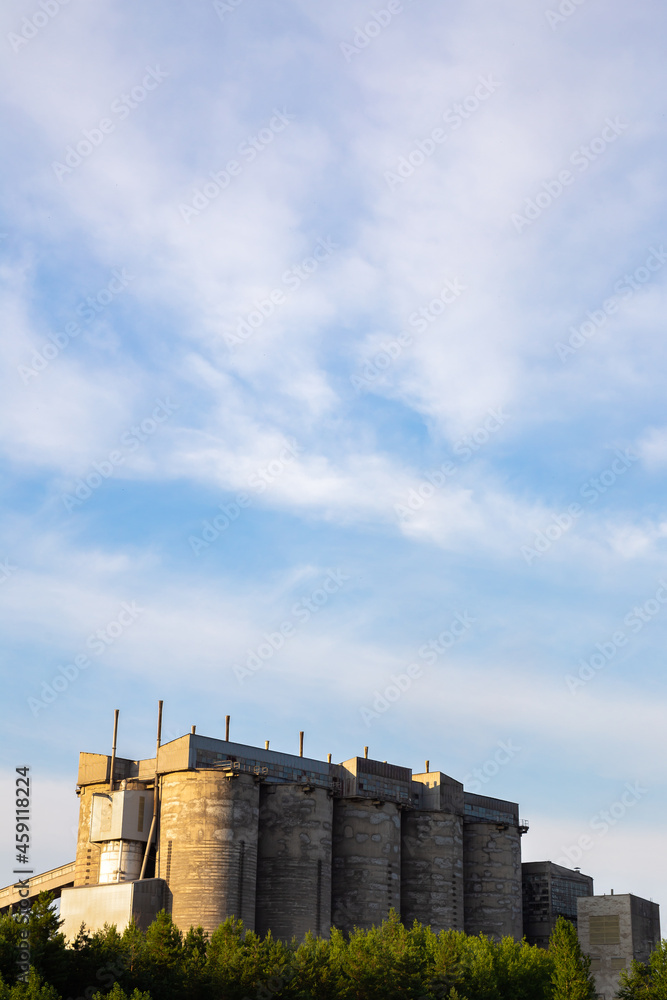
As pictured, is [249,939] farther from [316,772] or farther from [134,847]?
[316,772]

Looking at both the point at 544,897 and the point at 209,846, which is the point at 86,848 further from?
the point at 544,897

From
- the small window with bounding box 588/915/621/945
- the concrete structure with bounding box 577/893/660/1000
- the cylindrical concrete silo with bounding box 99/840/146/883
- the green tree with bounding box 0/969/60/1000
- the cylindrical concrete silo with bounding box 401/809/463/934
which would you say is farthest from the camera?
the cylindrical concrete silo with bounding box 401/809/463/934

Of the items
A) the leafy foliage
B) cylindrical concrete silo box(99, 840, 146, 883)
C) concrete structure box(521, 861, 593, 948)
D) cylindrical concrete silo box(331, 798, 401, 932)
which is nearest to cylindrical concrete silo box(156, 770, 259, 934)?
cylindrical concrete silo box(99, 840, 146, 883)

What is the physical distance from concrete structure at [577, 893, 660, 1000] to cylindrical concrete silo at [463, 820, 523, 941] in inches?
481

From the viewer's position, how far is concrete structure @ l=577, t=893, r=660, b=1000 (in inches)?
3196

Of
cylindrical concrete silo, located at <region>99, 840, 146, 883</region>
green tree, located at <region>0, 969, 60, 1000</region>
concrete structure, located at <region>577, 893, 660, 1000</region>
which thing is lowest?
green tree, located at <region>0, 969, 60, 1000</region>

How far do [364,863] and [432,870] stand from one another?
27.3 feet

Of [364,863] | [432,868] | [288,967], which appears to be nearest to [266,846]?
[364,863]

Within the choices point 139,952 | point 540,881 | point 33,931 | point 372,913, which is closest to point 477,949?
point 372,913

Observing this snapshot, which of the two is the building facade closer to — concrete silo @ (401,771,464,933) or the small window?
concrete silo @ (401,771,464,933)

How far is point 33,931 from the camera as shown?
54250 mm

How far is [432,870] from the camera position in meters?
92.2

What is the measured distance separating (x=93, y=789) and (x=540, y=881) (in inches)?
1785

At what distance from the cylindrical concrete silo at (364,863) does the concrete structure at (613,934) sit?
47.1 ft
